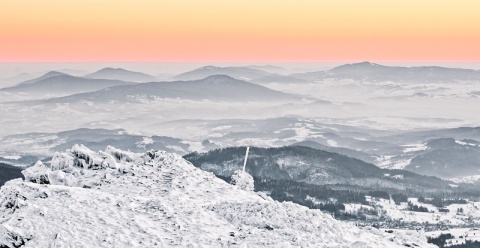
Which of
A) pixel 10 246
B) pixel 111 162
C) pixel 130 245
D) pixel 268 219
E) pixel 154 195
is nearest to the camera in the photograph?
pixel 10 246

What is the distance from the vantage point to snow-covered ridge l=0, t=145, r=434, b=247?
147 ft

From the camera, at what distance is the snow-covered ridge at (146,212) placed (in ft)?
147

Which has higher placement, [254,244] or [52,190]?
[52,190]

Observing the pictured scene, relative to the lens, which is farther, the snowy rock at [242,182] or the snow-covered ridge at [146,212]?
the snowy rock at [242,182]

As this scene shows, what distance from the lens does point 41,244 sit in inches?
1665

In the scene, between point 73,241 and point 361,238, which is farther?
point 361,238

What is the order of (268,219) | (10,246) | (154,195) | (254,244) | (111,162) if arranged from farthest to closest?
1. (111,162)
2. (154,195)
3. (268,219)
4. (254,244)
5. (10,246)

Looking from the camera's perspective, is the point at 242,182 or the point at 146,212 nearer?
the point at 146,212

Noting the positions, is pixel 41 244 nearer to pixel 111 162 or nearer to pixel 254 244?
pixel 254 244

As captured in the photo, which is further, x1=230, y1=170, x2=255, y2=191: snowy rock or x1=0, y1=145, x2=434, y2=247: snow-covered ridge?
x1=230, y1=170, x2=255, y2=191: snowy rock

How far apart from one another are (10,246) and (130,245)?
686 centimetres

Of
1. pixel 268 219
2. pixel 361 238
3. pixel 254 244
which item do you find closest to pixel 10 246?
pixel 254 244

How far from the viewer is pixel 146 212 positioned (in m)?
51.2

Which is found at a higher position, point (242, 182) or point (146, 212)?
point (146, 212)
